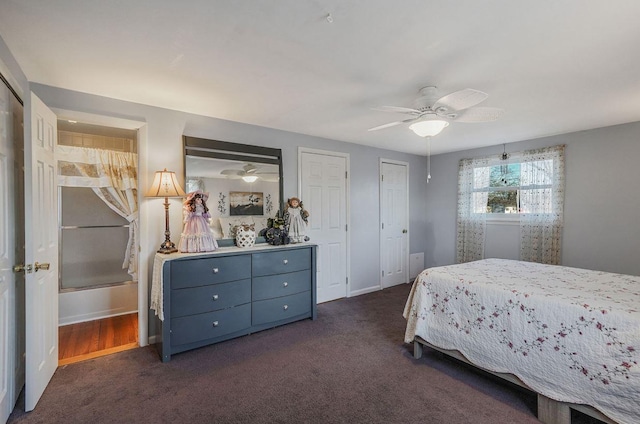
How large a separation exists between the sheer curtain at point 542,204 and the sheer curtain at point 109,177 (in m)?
5.06

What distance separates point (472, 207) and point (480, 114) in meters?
2.85

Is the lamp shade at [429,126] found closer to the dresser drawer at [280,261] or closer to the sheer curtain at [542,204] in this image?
the dresser drawer at [280,261]

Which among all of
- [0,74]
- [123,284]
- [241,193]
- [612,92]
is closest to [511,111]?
[612,92]

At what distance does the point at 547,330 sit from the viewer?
73.4 inches

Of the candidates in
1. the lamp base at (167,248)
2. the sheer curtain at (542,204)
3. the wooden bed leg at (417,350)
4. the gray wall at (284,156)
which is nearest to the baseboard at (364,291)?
the gray wall at (284,156)

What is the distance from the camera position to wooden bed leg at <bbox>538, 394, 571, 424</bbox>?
176 cm

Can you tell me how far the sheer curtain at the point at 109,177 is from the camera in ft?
11.0

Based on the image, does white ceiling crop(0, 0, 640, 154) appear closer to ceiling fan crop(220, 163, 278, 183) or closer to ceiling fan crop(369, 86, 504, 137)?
ceiling fan crop(369, 86, 504, 137)

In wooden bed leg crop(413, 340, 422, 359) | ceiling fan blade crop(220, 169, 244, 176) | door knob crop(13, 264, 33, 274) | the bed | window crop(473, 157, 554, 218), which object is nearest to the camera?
the bed

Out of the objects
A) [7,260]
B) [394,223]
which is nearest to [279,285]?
[7,260]

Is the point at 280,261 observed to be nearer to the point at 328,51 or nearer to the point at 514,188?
the point at 328,51

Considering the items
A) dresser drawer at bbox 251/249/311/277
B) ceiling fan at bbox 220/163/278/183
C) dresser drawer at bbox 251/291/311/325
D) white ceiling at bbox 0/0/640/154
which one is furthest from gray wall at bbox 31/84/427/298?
dresser drawer at bbox 251/291/311/325

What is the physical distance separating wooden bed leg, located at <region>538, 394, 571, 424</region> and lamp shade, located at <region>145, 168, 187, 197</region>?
3.06 meters

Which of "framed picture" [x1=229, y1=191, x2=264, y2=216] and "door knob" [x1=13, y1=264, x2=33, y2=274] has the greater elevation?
"framed picture" [x1=229, y1=191, x2=264, y2=216]
